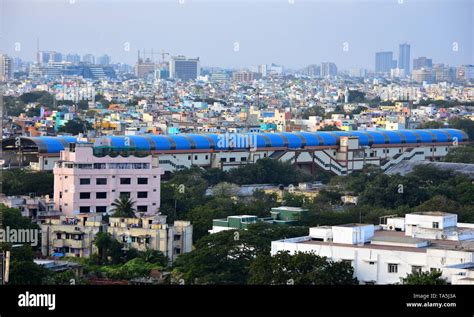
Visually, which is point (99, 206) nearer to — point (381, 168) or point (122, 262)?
point (122, 262)

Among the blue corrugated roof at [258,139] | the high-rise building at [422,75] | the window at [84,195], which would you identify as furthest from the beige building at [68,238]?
the high-rise building at [422,75]

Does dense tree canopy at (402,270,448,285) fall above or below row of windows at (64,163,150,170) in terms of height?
below

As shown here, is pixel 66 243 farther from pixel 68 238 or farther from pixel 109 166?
pixel 109 166

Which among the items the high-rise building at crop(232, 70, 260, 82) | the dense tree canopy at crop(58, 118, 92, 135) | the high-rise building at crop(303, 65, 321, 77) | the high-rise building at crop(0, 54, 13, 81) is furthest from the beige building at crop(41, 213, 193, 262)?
the high-rise building at crop(232, 70, 260, 82)

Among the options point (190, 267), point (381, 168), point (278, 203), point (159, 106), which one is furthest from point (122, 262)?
point (159, 106)

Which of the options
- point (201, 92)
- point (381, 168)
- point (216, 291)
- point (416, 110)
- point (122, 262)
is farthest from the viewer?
point (201, 92)

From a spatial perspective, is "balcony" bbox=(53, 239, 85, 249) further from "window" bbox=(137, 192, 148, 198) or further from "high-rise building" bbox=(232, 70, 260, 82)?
"high-rise building" bbox=(232, 70, 260, 82)
